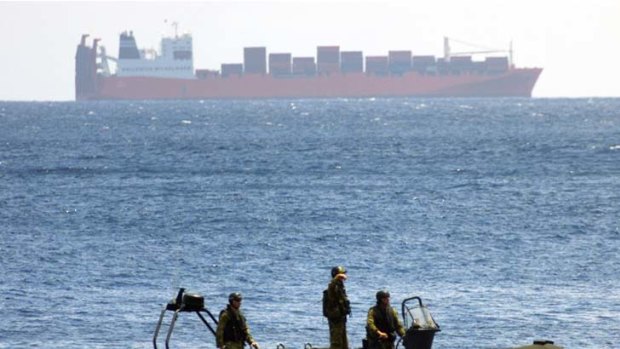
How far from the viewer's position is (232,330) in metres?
22.7

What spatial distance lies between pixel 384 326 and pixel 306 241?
3253cm

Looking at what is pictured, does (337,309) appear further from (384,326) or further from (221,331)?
(221,331)

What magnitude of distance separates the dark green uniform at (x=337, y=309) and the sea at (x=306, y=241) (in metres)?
3.10

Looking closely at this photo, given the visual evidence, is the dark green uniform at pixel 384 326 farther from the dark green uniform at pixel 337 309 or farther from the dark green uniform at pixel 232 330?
the dark green uniform at pixel 232 330

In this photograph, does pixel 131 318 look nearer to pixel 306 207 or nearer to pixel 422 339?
pixel 422 339

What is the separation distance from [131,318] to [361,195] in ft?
129

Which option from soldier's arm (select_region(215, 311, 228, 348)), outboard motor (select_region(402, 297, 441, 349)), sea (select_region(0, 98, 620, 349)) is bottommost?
sea (select_region(0, 98, 620, 349))

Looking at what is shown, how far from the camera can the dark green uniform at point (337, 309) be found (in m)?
23.7

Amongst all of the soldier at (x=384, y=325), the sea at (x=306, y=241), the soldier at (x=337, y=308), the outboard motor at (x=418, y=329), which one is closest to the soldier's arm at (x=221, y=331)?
the soldier at (x=337, y=308)

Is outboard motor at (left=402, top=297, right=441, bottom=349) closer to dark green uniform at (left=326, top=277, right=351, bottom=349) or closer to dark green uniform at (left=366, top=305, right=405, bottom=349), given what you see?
dark green uniform at (left=366, top=305, right=405, bottom=349)

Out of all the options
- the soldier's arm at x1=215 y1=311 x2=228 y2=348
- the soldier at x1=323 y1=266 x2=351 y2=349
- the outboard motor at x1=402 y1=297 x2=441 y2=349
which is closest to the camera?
→ the soldier's arm at x1=215 y1=311 x2=228 y2=348

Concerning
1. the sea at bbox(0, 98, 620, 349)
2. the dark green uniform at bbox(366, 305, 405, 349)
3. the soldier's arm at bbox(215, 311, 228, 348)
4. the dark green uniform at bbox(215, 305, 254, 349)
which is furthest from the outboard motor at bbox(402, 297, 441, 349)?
the sea at bbox(0, 98, 620, 349)

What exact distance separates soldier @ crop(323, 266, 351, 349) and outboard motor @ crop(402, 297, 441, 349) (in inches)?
39.7

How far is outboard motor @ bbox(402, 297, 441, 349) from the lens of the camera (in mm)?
23969
